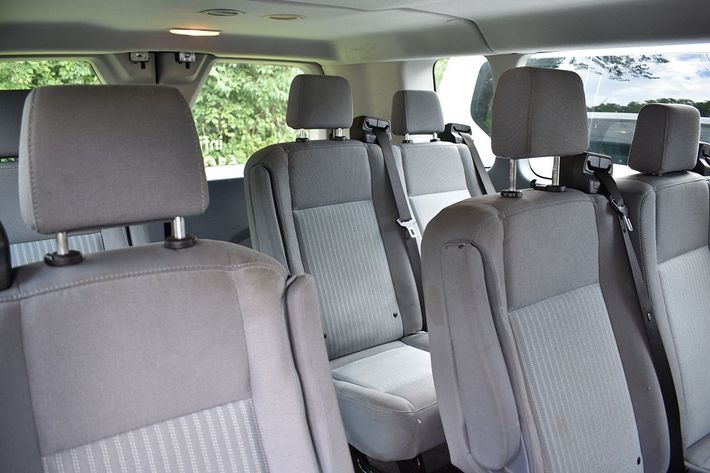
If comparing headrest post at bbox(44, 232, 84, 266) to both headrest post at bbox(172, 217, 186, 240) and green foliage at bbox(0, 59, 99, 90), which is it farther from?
green foliage at bbox(0, 59, 99, 90)

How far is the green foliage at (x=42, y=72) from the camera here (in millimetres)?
3965

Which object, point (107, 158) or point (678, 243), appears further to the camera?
point (678, 243)

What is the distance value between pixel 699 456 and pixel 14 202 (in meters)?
2.56

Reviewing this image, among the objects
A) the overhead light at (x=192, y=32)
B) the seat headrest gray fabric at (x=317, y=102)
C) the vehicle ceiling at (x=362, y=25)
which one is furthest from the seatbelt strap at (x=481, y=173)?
the overhead light at (x=192, y=32)

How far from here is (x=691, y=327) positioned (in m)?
2.34

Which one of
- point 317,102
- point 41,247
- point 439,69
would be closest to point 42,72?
point 41,247

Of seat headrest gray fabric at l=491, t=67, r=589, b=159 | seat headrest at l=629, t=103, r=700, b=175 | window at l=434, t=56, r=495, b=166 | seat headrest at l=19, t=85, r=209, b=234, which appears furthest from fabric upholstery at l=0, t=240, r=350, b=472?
window at l=434, t=56, r=495, b=166

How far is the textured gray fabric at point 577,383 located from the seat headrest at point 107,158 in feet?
3.13

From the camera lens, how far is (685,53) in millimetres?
3219

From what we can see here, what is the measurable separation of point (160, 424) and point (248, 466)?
0.66 ft

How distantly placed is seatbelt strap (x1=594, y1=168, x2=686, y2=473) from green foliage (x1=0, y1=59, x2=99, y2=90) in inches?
121

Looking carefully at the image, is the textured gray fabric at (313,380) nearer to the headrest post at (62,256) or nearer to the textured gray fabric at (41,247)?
the headrest post at (62,256)

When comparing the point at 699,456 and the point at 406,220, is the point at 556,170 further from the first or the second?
the point at 406,220

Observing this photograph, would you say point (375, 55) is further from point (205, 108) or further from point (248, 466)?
point (248, 466)
